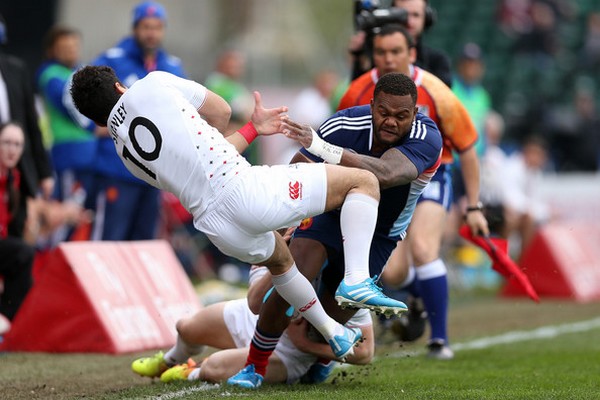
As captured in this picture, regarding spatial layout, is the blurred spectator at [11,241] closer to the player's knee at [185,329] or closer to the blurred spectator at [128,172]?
the blurred spectator at [128,172]

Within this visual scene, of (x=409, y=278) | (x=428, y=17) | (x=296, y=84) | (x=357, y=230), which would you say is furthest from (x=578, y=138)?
(x=357, y=230)

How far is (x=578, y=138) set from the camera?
2028cm

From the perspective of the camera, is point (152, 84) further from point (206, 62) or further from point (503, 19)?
point (503, 19)

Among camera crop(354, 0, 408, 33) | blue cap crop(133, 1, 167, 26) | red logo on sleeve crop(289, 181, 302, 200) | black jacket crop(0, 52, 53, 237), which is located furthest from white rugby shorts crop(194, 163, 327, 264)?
blue cap crop(133, 1, 167, 26)

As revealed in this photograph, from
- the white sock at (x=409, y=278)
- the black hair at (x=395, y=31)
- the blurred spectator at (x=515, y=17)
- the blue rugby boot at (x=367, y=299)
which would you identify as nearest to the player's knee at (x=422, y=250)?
the white sock at (x=409, y=278)

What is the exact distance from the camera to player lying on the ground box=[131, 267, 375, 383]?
649 cm

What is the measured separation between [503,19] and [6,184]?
15.8 metres

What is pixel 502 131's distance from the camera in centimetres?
2091

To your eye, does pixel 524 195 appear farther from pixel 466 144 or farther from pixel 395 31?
pixel 395 31

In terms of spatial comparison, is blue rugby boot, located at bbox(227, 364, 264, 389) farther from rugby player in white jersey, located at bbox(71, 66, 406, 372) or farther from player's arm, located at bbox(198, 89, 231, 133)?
player's arm, located at bbox(198, 89, 231, 133)

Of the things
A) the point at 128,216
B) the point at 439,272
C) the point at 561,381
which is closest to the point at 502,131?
the point at 128,216

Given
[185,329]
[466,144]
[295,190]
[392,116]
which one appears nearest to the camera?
[295,190]

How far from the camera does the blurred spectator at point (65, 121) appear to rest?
11.4 meters

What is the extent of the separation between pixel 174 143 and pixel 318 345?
1.37 meters
